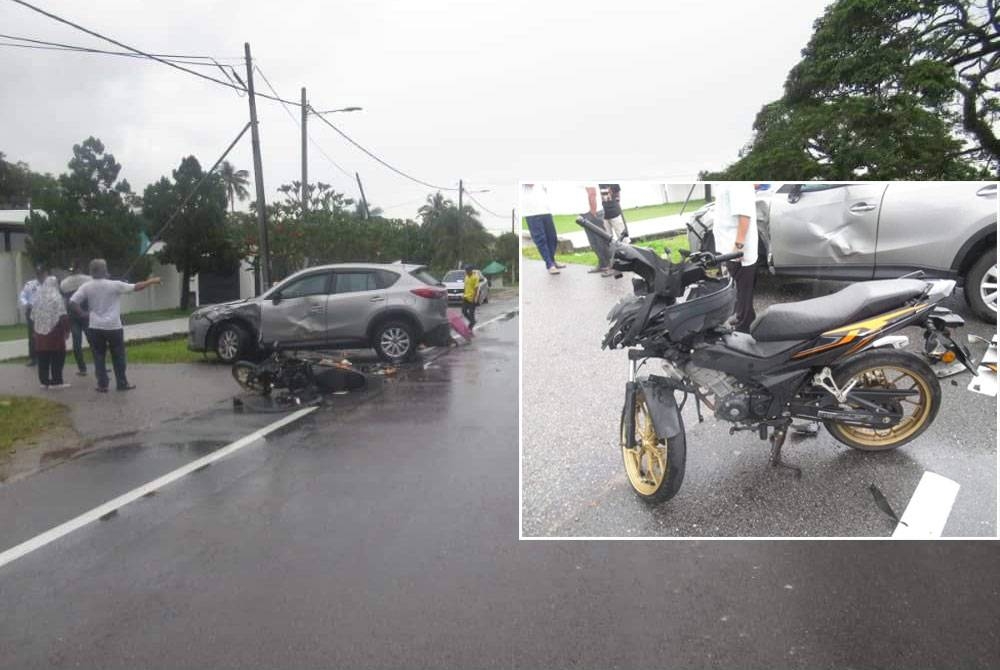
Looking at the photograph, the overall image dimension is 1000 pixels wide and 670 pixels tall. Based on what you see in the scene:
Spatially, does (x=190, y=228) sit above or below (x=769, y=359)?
above

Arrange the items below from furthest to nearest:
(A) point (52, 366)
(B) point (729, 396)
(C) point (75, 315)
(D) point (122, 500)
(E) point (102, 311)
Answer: (C) point (75, 315) → (A) point (52, 366) → (E) point (102, 311) → (D) point (122, 500) → (B) point (729, 396)

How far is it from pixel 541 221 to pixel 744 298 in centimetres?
78

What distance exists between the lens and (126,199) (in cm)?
1085

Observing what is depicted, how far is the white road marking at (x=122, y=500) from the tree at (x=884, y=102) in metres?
4.30

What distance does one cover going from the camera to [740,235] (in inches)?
114

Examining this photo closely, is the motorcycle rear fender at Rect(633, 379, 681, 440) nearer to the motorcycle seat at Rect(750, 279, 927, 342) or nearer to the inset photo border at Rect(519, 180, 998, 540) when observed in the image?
the inset photo border at Rect(519, 180, 998, 540)

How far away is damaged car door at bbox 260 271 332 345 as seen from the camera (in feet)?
31.5

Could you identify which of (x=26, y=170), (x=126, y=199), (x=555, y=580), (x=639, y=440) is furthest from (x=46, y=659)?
(x=26, y=170)

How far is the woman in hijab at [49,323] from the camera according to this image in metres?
9.10

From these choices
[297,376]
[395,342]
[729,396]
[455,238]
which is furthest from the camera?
[455,238]

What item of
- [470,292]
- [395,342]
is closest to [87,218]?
[395,342]

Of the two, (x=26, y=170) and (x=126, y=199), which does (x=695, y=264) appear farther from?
(x=26, y=170)

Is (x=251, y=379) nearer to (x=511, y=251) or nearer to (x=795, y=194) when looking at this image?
(x=511, y=251)

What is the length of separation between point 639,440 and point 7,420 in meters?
7.18
